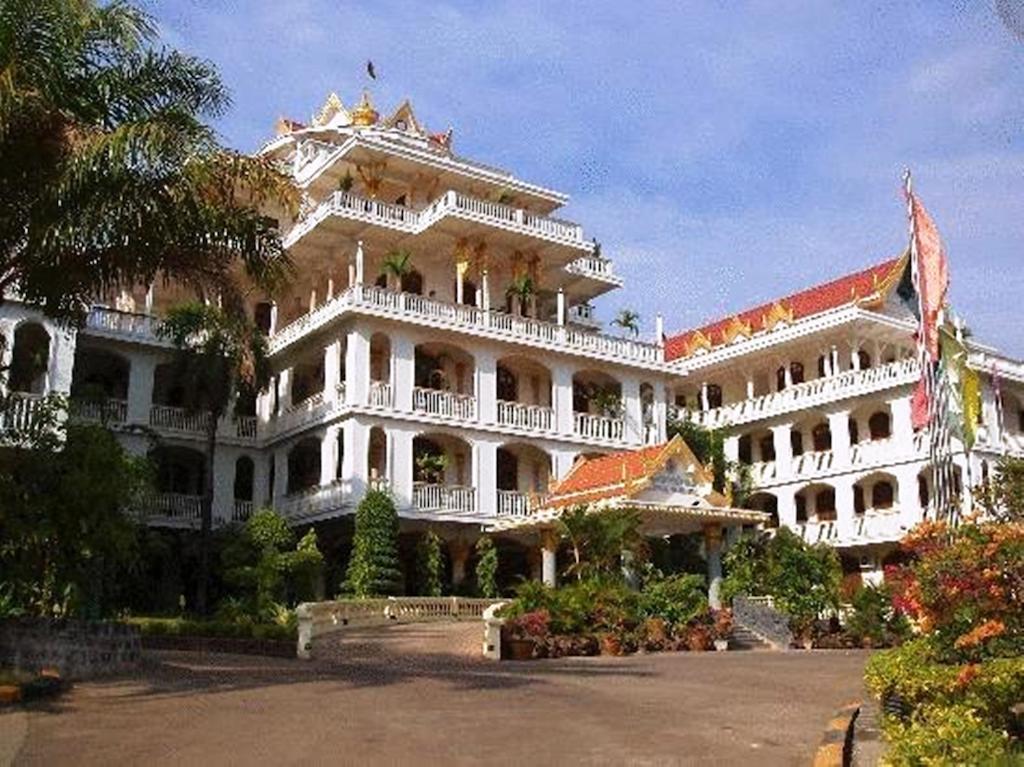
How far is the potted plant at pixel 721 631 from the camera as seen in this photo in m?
24.4

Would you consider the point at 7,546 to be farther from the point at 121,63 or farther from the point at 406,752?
the point at 406,752

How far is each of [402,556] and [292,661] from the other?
11.8 metres

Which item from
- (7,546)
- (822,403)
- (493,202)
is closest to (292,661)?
(7,546)

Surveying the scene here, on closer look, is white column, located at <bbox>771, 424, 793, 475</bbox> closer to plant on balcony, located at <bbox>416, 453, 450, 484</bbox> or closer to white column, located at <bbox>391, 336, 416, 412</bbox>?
plant on balcony, located at <bbox>416, 453, 450, 484</bbox>

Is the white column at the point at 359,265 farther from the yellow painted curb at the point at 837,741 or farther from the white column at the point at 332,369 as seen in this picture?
the yellow painted curb at the point at 837,741

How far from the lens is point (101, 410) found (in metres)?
30.7

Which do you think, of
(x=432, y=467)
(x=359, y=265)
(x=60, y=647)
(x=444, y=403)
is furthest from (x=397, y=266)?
(x=60, y=647)

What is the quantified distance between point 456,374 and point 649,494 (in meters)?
8.16

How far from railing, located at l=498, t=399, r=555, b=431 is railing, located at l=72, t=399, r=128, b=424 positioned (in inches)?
425

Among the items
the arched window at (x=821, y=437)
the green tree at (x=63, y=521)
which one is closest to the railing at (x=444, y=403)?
the arched window at (x=821, y=437)

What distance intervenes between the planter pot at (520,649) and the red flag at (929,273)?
9037mm

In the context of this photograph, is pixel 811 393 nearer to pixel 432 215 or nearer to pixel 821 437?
pixel 821 437

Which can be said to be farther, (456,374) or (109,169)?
(456,374)

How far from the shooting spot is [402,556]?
30.8 m
